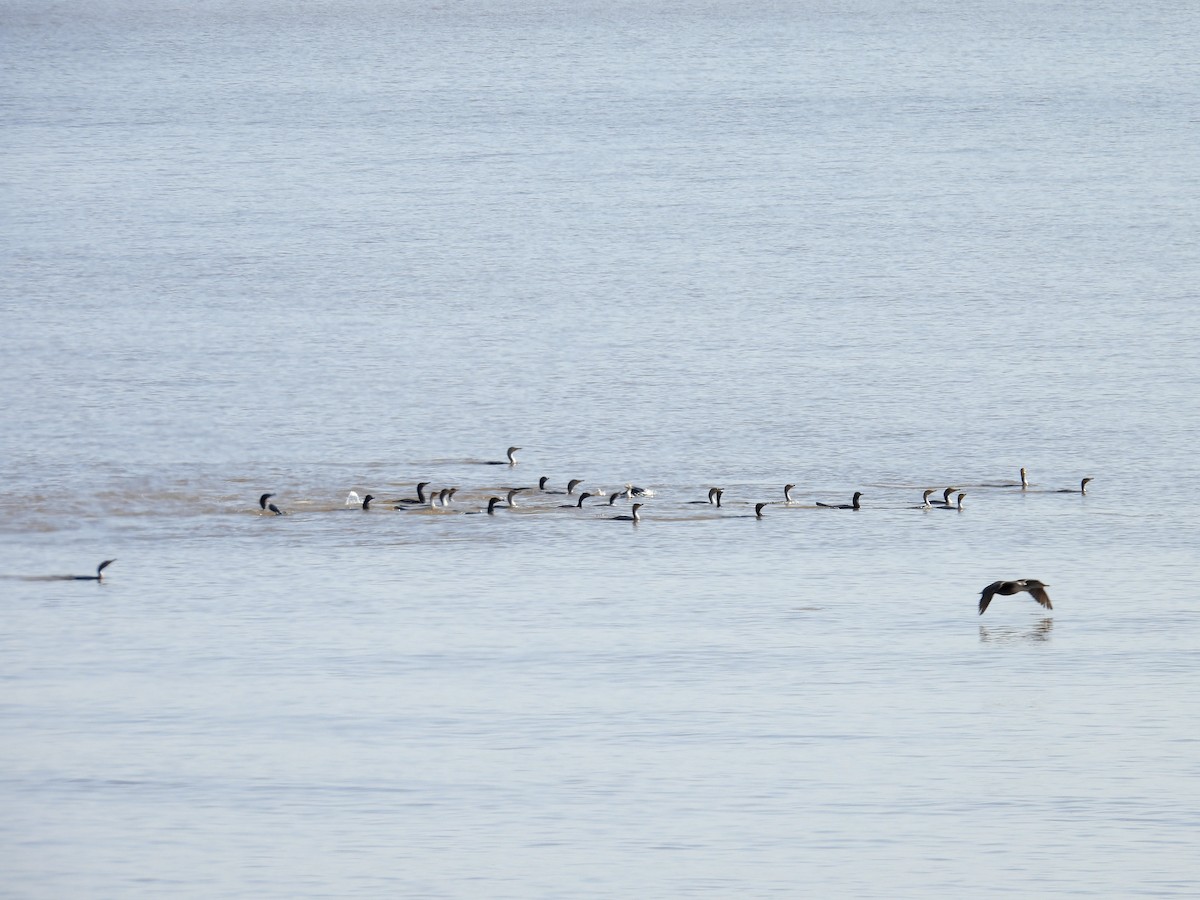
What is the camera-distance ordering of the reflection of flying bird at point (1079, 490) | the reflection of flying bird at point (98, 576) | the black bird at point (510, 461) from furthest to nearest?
the black bird at point (510, 461) < the reflection of flying bird at point (1079, 490) < the reflection of flying bird at point (98, 576)

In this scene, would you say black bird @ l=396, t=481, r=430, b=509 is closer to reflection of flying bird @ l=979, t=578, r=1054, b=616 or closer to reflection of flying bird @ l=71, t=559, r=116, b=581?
reflection of flying bird @ l=71, t=559, r=116, b=581

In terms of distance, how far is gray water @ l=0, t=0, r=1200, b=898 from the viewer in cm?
1983

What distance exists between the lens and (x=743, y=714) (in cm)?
2316

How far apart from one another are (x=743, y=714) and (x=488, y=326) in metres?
37.6

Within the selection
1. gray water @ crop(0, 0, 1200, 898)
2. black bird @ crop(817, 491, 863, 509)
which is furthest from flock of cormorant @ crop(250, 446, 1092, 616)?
gray water @ crop(0, 0, 1200, 898)

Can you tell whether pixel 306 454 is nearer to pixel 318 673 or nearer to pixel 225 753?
pixel 318 673

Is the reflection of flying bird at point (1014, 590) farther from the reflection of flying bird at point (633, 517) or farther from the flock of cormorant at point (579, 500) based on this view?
the reflection of flying bird at point (633, 517)

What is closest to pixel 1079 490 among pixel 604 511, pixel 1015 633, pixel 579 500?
pixel 604 511

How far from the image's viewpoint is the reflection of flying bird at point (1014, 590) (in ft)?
89.0

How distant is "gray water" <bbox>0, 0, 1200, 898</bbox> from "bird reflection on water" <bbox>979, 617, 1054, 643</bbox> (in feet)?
0.53

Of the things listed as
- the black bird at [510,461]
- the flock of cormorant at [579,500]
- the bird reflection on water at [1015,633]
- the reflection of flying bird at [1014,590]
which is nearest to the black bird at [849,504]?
the flock of cormorant at [579,500]

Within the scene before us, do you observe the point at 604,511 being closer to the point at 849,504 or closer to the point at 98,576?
the point at 849,504

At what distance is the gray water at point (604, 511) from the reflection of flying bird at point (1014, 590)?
1.19ft

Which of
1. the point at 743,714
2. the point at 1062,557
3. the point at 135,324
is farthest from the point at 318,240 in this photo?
the point at 743,714
